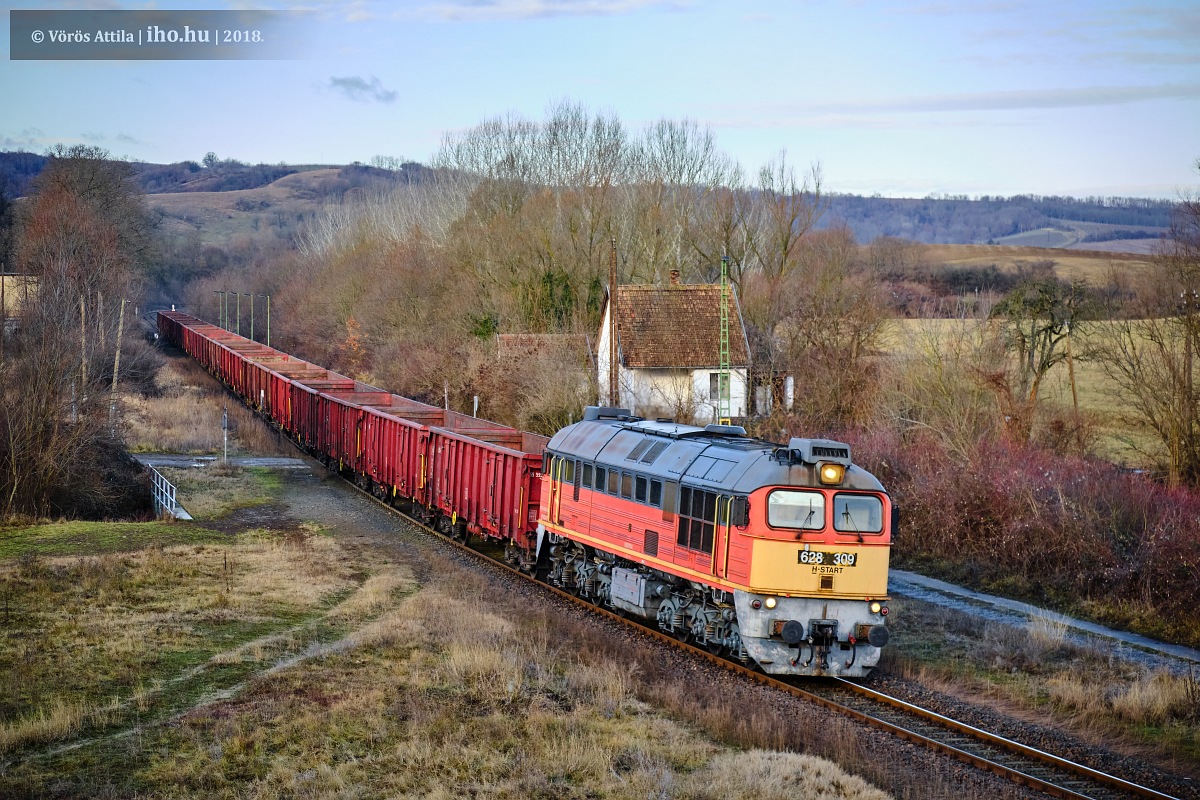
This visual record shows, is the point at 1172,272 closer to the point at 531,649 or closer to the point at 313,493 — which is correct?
the point at 531,649

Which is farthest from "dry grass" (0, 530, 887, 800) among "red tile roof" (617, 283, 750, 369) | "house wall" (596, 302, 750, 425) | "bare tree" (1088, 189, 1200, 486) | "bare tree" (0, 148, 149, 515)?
"red tile roof" (617, 283, 750, 369)

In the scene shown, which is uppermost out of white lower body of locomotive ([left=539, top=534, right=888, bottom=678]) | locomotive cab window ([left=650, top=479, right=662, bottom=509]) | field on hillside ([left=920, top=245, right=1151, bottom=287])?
field on hillside ([left=920, top=245, right=1151, bottom=287])

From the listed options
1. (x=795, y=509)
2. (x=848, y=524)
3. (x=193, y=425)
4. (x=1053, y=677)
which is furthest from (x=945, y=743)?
(x=193, y=425)

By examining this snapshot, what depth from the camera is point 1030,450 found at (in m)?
28.9

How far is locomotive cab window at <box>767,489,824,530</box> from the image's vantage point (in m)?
14.8

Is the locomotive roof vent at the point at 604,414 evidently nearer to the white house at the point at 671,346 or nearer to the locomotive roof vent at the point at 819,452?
the locomotive roof vent at the point at 819,452

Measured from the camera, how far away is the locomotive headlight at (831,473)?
14.9 metres

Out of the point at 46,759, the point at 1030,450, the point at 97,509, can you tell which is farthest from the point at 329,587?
the point at 1030,450

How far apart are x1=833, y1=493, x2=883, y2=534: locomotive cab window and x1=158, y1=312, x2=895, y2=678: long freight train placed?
0.02 metres

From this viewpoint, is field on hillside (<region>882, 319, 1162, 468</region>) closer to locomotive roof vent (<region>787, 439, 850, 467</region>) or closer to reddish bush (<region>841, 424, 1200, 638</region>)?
reddish bush (<region>841, 424, 1200, 638</region>)

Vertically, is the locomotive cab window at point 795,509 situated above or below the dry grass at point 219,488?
above

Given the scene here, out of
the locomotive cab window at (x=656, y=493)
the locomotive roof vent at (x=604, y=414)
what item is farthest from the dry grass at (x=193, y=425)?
the locomotive cab window at (x=656, y=493)

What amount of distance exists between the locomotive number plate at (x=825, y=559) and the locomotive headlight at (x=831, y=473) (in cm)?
96

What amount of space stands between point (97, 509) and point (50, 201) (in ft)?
169
